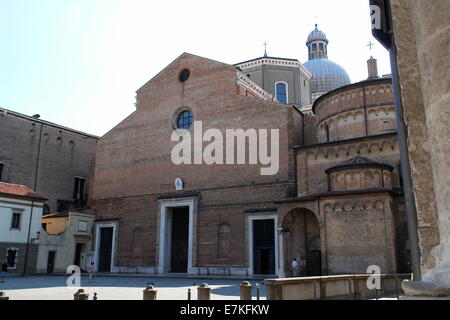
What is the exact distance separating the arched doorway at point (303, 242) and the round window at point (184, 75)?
504 inches

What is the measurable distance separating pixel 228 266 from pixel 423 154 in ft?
69.0

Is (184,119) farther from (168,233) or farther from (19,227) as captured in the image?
(19,227)

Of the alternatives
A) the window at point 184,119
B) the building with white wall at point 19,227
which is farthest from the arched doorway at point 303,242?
the building with white wall at point 19,227

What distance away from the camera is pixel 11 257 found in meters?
24.0

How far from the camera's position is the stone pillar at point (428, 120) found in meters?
2.33

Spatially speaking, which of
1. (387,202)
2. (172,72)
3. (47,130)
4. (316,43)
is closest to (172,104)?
(172,72)

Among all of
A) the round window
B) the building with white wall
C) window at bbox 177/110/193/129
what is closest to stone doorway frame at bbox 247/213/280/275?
window at bbox 177/110/193/129

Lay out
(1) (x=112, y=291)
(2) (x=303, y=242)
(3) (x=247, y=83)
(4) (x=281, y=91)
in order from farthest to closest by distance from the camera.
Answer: (4) (x=281, y=91) → (3) (x=247, y=83) → (2) (x=303, y=242) → (1) (x=112, y=291)

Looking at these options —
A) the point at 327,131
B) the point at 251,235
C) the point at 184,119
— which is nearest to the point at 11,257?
the point at 184,119

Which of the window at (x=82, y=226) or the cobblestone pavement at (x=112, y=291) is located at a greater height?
the window at (x=82, y=226)

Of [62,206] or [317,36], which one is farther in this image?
[317,36]

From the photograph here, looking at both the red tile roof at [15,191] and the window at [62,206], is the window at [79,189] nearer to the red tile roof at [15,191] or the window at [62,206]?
the window at [62,206]

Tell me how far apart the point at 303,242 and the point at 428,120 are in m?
18.2
